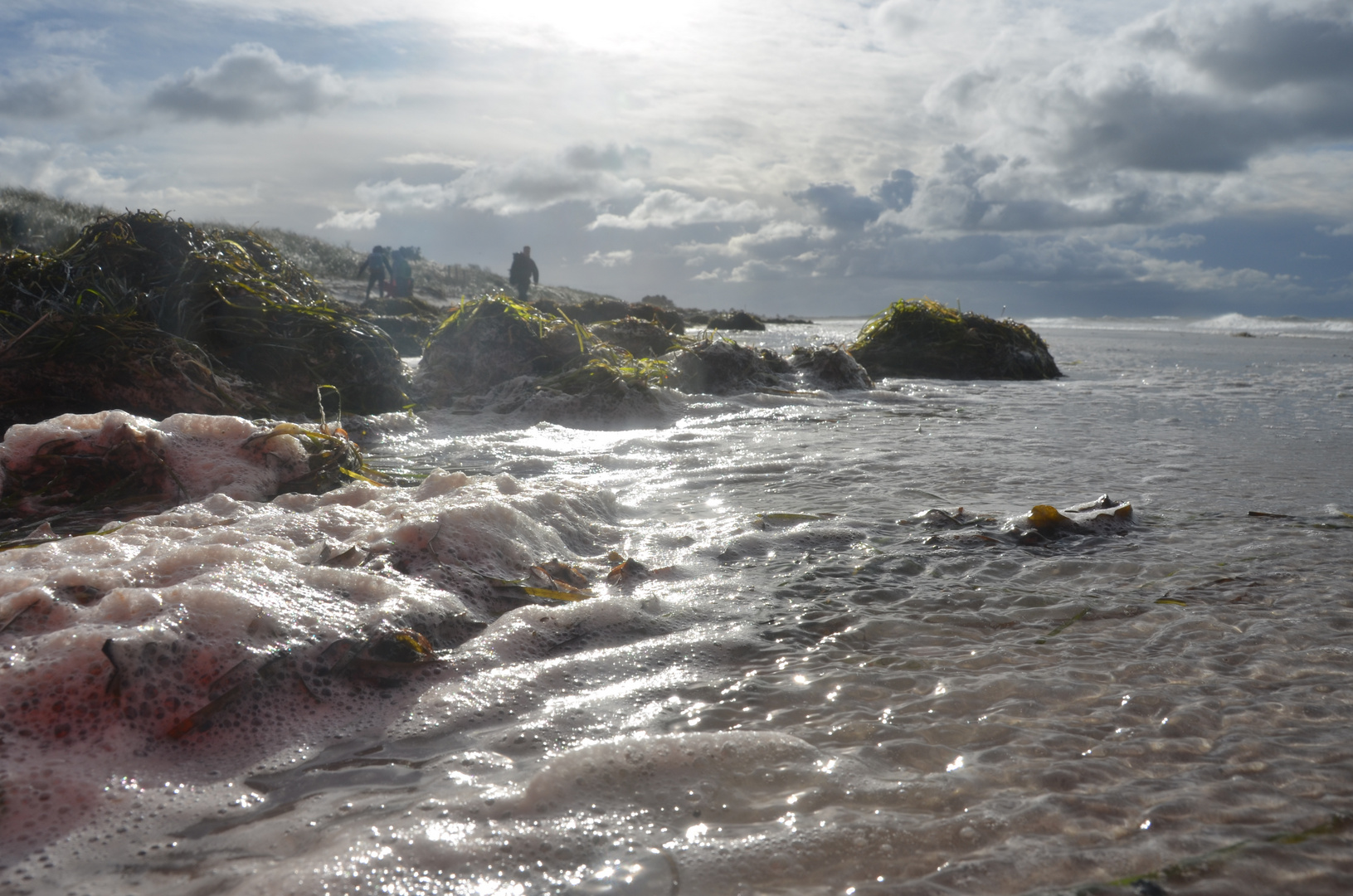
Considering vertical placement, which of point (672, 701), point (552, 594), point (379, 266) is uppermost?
point (379, 266)

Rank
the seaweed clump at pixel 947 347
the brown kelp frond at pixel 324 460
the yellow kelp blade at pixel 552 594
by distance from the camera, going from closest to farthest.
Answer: the yellow kelp blade at pixel 552 594, the brown kelp frond at pixel 324 460, the seaweed clump at pixel 947 347

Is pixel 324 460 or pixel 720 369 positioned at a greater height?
pixel 720 369

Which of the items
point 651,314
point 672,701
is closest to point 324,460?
point 672,701

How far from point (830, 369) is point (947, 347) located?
3.04 meters

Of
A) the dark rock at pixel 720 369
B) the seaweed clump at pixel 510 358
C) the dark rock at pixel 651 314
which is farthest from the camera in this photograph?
the dark rock at pixel 651 314

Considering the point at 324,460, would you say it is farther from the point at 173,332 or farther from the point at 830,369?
the point at 830,369

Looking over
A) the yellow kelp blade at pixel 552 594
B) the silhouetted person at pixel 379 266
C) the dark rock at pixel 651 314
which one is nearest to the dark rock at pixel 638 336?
the dark rock at pixel 651 314

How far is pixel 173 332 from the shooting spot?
19.8 ft

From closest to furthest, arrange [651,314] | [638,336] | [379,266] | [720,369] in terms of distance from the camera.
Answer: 1. [720,369]
2. [638,336]
3. [651,314]
4. [379,266]

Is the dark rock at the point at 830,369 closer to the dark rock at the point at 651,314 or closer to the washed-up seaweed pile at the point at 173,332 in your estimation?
the washed-up seaweed pile at the point at 173,332

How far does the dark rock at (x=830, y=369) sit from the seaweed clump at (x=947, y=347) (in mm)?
1855

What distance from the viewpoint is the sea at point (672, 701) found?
1.39 m

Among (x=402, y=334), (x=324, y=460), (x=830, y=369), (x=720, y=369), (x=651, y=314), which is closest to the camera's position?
(x=324, y=460)

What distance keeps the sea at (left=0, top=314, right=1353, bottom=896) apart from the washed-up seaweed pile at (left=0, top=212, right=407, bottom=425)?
2.84m
